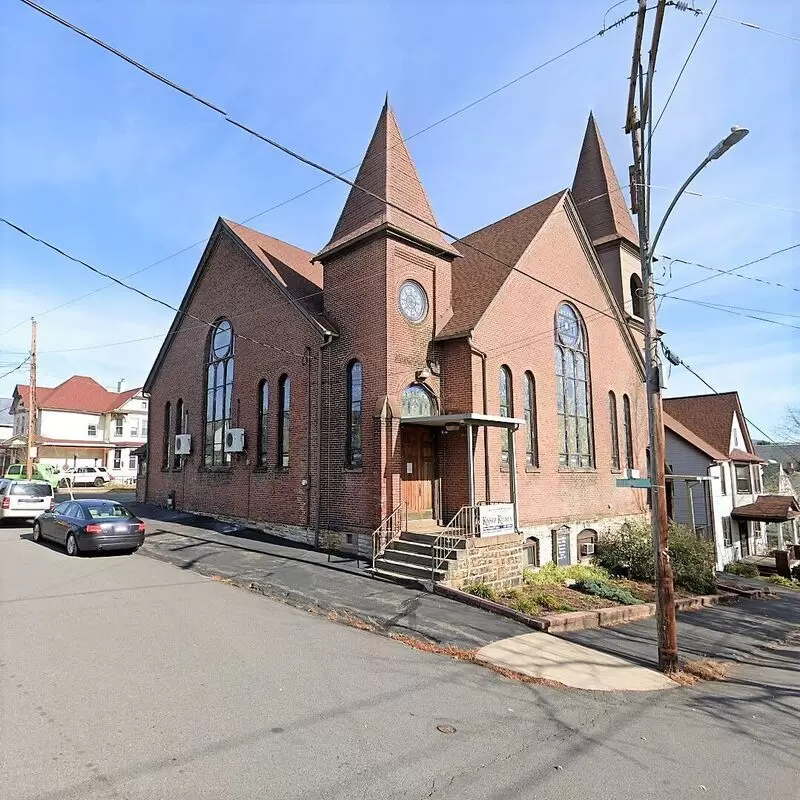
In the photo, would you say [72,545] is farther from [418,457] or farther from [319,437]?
[418,457]

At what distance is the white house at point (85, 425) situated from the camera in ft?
160

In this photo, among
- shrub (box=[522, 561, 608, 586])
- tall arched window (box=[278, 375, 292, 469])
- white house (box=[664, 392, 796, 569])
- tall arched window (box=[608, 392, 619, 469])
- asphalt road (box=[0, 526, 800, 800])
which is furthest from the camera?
white house (box=[664, 392, 796, 569])

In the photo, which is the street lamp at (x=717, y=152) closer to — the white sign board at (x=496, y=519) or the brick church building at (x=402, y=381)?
the brick church building at (x=402, y=381)

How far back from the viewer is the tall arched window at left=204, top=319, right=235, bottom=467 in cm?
2055

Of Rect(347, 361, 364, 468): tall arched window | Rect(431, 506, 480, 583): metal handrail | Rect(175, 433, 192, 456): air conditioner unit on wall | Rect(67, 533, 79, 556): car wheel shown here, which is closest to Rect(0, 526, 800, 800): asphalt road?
Rect(431, 506, 480, 583): metal handrail

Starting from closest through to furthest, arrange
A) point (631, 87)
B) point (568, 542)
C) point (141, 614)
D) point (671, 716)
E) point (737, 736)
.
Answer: point (737, 736), point (671, 716), point (141, 614), point (631, 87), point (568, 542)

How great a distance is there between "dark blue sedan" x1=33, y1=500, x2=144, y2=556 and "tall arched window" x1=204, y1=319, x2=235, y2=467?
5686mm

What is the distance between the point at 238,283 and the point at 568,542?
14.5 m

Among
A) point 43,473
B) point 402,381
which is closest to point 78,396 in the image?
point 43,473

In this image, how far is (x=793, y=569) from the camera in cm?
2711

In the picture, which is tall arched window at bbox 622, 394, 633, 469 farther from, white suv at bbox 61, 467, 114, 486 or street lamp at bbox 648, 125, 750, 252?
white suv at bbox 61, 467, 114, 486

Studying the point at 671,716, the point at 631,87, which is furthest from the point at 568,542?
the point at 631,87

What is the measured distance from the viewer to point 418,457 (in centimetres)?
1527

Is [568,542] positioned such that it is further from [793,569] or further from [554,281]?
[793,569]
